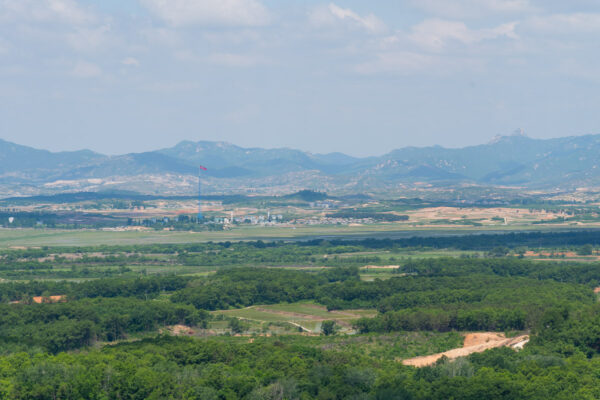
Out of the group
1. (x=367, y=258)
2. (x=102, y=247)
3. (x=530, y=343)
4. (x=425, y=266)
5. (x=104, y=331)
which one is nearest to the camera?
(x=530, y=343)

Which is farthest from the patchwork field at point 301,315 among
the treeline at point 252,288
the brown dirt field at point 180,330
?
the brown dirt field at point 180,330

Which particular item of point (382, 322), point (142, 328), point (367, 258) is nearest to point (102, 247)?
point (367, 258)

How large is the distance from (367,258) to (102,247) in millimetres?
47108

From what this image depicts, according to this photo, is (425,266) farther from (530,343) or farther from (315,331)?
(530,343)

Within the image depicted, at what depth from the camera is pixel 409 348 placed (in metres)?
64.2

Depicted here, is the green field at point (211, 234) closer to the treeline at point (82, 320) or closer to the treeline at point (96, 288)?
the treeline at point (96, 288)

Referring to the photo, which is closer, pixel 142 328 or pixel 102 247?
pixel 142 328

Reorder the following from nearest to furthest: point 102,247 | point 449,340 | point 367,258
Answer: point 449,340, point 367,258, point 102,247

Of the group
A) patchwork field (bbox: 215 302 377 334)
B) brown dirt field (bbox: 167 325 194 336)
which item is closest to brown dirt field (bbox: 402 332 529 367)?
patchwork field (bbox: 215 302 377 334)

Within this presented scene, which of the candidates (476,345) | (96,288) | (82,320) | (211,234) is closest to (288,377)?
(476,345)

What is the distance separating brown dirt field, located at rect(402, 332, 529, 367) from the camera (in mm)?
59406

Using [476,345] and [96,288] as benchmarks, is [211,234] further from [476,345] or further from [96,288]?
[476,345]

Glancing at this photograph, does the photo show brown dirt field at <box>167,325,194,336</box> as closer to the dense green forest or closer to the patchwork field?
the dense green forest

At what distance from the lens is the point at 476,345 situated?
2532 inches
